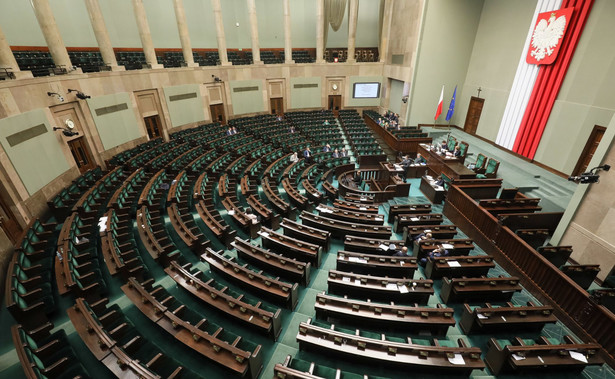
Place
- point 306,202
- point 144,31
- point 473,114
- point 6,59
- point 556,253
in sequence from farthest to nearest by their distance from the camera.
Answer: point 473,114 → point 144,31 → point 306,202 → point 6,59 → point 556,253

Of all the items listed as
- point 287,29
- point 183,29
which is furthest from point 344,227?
point 287,29

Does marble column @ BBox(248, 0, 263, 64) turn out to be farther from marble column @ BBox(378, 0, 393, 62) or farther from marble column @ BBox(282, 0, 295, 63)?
marble column @ BBox(378, 0, 393, 62)

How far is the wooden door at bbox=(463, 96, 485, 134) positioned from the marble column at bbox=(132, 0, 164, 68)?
17.7 metres

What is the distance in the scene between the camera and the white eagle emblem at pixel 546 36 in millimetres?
10617

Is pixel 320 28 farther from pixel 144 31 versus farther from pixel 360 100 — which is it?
pixel 144 31

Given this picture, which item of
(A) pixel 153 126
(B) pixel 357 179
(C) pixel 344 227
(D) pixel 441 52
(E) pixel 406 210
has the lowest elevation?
(B) pixel 357 179

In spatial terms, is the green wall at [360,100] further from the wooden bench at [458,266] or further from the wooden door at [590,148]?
the wooden bench at [458,266]

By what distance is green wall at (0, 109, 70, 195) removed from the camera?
24.8 ft

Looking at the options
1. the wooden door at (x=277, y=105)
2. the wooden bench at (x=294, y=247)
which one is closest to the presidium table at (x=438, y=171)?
the wooden bench at (x=294, y=247)

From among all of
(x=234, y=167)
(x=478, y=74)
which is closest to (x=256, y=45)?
(x=234, y=167)

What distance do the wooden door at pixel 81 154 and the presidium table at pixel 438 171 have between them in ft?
45.1

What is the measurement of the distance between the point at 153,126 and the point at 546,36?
18.8 meters

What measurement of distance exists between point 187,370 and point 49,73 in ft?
37.8

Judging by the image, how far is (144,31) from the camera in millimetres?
13391
